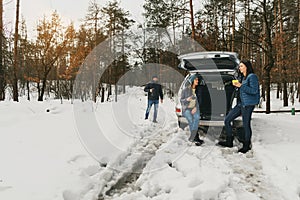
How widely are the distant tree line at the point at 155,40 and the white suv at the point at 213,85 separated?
15.0 feet

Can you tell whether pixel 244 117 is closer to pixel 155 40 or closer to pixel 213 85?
pixel 213 85

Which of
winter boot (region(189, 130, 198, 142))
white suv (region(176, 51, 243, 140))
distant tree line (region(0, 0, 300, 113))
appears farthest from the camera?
distant tree line (region(0, 0, 300, 113))

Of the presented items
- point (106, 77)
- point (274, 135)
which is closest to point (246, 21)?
point (106, 77)

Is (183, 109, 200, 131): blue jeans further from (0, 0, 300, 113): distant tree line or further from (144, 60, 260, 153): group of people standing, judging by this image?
(0, 0, 300, 113): distant tree line

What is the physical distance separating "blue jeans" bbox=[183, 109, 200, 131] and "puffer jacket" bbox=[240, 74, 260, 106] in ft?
4.40

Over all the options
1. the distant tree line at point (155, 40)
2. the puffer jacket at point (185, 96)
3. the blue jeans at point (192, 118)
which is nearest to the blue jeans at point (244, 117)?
the blue jeans at point (192, 118)

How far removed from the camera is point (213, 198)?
3.22 m

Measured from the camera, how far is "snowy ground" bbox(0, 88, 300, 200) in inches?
132

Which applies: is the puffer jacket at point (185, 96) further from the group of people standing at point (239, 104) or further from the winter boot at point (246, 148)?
the winter boot at point (246, 148)

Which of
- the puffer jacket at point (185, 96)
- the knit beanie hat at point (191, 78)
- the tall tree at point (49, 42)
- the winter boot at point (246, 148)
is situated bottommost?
the winter boot at point (246, 148)

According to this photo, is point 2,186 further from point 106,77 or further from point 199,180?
point 106,77

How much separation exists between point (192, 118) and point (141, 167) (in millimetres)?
2179

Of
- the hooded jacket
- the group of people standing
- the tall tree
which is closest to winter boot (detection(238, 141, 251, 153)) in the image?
the group of people standing

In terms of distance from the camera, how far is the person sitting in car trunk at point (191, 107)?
6.12m
